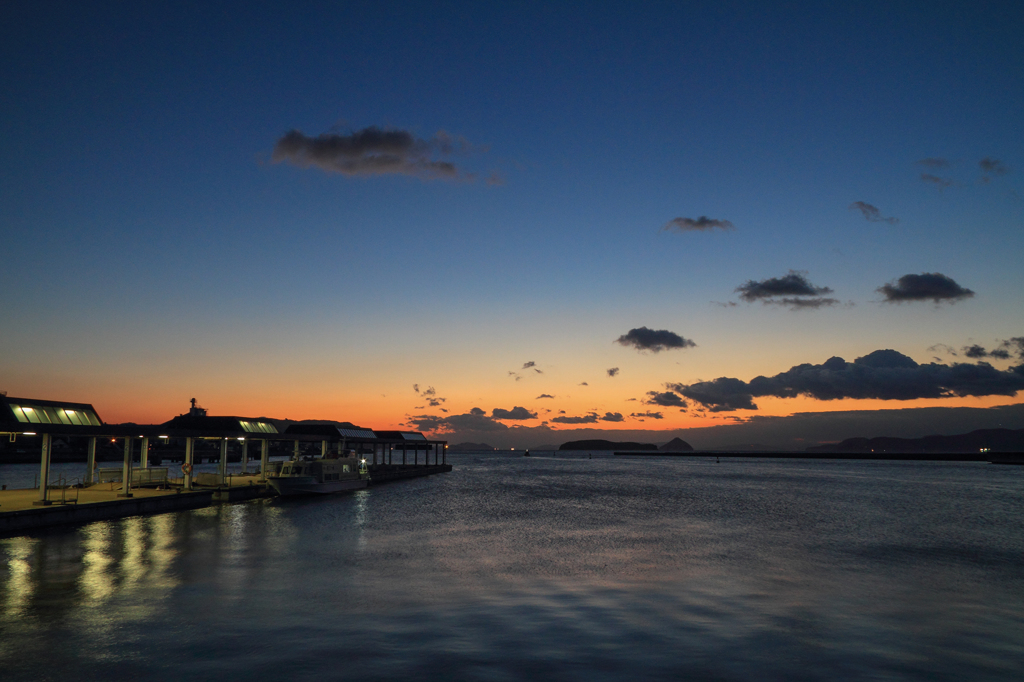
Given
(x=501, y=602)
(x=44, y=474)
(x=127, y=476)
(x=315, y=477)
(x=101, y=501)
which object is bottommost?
(x=315, y=477)

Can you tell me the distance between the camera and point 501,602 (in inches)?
851

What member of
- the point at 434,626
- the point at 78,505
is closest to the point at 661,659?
the point at 434,626

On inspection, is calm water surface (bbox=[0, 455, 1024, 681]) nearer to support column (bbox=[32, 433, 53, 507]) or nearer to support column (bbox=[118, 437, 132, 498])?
support column (bbox=[32, 433, 53, 507])

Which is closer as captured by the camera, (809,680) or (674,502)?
(809,680)

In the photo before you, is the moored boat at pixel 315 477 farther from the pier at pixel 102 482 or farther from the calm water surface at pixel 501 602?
the calm water surface at pixel 501 602

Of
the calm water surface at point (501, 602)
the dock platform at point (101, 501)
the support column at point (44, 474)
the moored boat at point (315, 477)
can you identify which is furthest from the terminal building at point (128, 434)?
the calm water surface at point (501, 602)

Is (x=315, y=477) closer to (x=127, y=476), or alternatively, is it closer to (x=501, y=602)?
(x=127, y=476)

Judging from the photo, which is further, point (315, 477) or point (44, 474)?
point (315, 477)

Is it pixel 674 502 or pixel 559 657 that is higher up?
pixel 559 657

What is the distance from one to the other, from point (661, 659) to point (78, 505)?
119ft

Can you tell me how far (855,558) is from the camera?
108 feet

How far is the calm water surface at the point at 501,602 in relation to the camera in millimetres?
15297

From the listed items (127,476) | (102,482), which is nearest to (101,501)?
(127,476)

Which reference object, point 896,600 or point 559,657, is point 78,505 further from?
point 896,600
